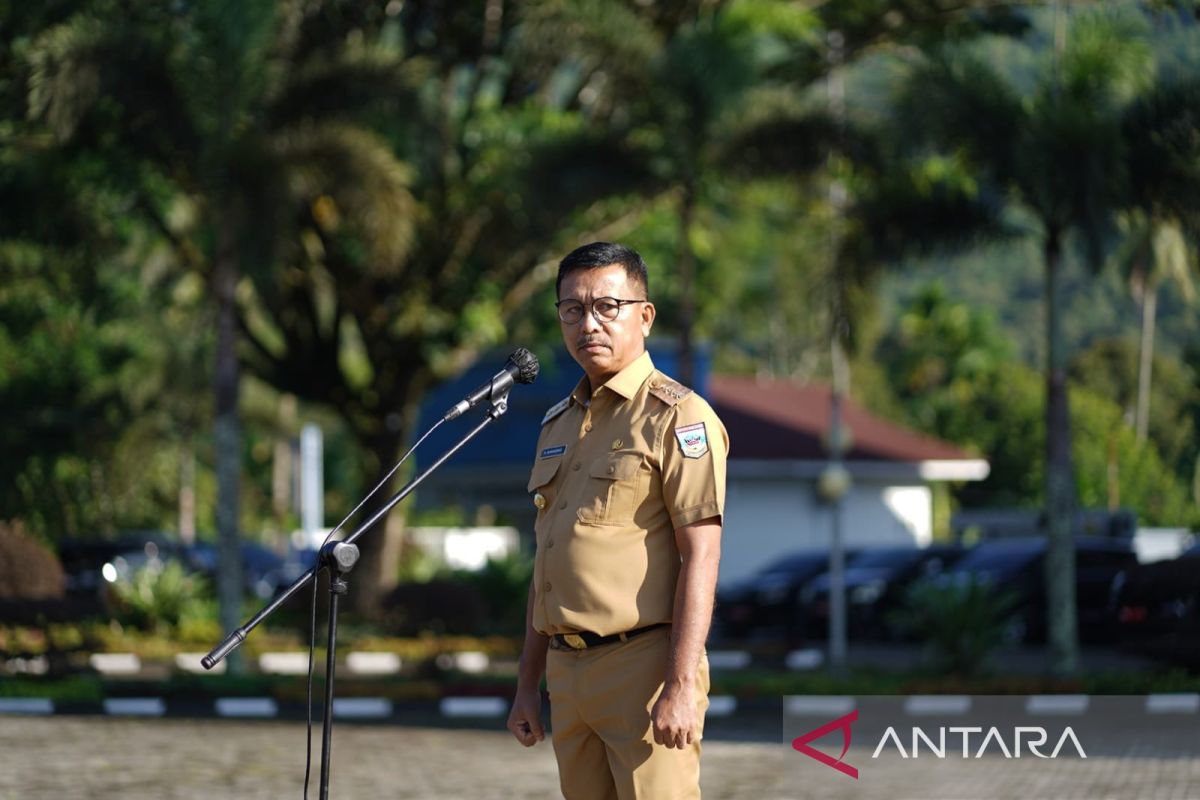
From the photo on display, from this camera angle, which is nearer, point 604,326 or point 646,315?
point 604,326

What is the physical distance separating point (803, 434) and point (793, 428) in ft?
1.58

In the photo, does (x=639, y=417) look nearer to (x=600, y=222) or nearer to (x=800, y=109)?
(x=800, y=109)

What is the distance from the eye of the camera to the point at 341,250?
84.4 ft

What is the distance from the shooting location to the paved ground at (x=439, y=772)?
11.0m

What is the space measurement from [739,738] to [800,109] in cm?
884

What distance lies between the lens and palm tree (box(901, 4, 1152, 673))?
58.1 ft

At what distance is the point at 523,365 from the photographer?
523cm

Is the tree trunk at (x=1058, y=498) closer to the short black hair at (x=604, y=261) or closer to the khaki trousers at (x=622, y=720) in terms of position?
the khaki trousers at (x=622, y=720)

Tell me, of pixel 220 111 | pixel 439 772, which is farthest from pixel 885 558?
pixel 439 772

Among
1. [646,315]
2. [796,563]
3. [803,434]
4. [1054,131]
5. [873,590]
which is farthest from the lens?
[803,434]

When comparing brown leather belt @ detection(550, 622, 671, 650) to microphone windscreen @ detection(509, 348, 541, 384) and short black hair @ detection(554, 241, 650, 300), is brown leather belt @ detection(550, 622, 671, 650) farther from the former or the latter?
short black hair @ detection(554, 241, 650, 300)

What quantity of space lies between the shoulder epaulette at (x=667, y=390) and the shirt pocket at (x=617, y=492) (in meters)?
0.16

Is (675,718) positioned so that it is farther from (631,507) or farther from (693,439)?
(693,439)

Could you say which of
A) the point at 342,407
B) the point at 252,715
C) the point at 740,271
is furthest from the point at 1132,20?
the point at 740,271
